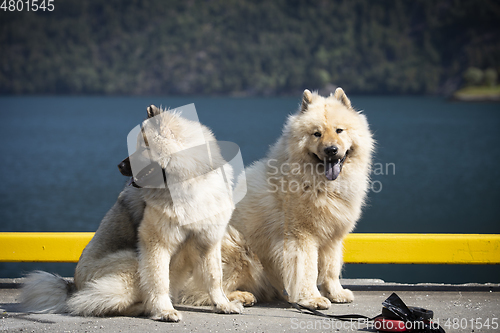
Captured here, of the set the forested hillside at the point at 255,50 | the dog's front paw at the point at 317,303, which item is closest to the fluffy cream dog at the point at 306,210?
the dog's front paw at the point at 317,303

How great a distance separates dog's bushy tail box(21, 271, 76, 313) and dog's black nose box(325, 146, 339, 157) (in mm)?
2382

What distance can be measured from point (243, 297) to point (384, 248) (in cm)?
143

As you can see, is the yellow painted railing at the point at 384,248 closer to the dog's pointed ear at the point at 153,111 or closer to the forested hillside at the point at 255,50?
the dog's pointed ear at the point at 153,111

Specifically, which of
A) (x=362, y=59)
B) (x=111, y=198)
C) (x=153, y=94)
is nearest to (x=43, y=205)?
(x=111, y=198)

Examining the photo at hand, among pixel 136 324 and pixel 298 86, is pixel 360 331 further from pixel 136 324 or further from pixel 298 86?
pixel 298 86

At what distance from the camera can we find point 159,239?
3.83 meters

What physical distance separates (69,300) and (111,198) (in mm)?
26925

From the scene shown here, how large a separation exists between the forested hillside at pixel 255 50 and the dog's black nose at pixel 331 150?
347 feet

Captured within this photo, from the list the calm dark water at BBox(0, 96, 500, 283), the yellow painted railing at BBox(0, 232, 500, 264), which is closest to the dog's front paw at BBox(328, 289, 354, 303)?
the yellow painted railing at BBox(0, 232, 500, 264)

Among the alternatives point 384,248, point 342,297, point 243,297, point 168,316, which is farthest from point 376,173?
point 168,316

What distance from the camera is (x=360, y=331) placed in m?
3.67

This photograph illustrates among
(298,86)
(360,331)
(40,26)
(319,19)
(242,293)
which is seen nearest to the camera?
(360,331)

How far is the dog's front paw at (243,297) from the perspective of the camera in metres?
4.34

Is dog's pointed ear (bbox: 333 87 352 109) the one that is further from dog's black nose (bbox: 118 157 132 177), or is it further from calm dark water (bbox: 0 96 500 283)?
dog's black nose (bbox: 118 157 132 177)
